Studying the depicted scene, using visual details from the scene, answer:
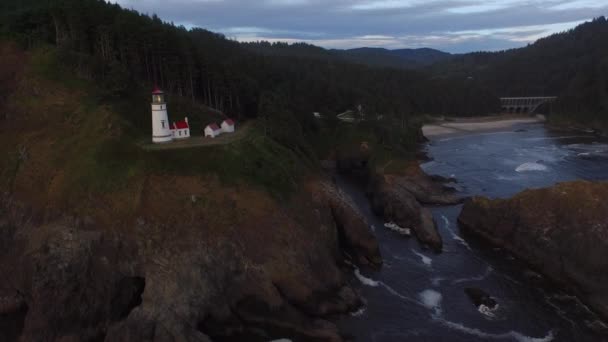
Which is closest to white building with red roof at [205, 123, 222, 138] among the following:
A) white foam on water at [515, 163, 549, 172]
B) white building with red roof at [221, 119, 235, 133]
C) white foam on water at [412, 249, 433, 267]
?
white building with red roof at [221, 119, 235, 133]

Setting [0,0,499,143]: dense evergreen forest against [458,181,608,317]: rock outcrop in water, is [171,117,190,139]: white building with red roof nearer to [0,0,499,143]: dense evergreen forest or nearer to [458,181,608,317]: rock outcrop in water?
[0,0,499,143]: dense evergreen forest

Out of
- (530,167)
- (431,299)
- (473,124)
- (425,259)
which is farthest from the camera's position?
(473,124)

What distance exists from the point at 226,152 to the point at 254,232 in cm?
966

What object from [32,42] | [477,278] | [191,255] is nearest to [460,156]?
[477,278]

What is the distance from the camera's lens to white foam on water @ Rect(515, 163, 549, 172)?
7928cm

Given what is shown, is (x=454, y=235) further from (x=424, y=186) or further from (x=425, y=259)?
(x=424, y=186)

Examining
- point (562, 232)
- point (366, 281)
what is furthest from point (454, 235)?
point (366, 281)

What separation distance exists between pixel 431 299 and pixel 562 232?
15.7 metres

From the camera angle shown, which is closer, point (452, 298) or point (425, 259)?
point (452, 298)

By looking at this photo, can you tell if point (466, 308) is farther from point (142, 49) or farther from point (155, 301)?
point (142, 49)

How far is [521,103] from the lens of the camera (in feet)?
595

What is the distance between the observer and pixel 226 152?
4312 cm

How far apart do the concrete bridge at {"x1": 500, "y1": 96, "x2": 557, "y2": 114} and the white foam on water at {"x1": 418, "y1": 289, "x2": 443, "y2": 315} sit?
162980mm

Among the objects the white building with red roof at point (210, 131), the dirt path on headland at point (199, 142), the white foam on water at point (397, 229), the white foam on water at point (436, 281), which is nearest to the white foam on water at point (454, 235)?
the white foam on water at point (397, 229)
